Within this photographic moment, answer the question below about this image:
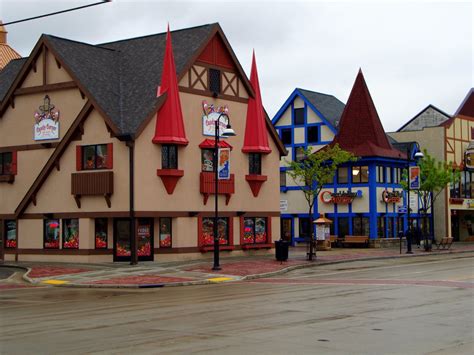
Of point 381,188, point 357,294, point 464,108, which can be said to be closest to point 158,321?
point 357,294

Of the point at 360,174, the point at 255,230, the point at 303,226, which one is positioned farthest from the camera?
the point at 303,226

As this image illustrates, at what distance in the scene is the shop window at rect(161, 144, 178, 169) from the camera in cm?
3688

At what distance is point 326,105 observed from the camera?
204 feet

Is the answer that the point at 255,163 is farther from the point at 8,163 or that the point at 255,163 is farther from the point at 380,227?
the point at 380,227

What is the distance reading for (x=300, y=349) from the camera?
11.8 metres

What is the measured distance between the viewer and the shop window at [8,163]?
1599 inches

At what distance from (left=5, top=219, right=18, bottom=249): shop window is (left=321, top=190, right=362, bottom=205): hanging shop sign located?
2478 cm

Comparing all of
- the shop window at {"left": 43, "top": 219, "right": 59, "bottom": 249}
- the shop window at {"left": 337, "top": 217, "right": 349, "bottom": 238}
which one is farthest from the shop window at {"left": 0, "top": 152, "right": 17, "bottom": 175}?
the shop window at {"left": 337, "top": 217, "right": 349, "bottom": 238}

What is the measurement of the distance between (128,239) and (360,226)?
23366mm

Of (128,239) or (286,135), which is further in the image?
(286,135)

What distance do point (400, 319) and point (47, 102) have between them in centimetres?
2799

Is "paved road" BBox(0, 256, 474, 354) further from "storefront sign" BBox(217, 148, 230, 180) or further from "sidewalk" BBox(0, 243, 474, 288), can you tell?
"storefront sign" BBox(217, 148, 230, 180)

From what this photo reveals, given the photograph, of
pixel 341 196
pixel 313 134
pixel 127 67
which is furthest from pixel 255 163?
pixel 313 134

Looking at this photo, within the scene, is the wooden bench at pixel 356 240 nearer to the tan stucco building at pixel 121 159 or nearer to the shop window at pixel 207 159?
the tan stucco building at pixel 121 159
